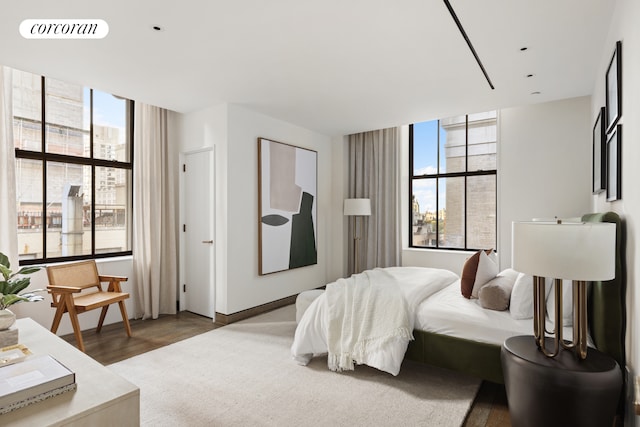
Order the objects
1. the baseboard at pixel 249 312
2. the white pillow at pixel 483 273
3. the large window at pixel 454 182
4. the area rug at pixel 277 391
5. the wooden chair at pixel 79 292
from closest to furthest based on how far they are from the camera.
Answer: the area rug at pixel 277 391 < the white pillow at pixel 483 273 < the wooden chair at pixel 79 292 < the baseboard at pixel 249 312 < the large window at pixel 454 182

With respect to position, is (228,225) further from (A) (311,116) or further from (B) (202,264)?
(A) (311,116)

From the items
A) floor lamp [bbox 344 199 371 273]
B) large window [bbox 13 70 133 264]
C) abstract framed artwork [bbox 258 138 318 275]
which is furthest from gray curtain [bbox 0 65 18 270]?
floor lamp [bbox 344 199 371 273]

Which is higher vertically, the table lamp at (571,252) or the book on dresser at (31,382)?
the table lamp at (571,252)

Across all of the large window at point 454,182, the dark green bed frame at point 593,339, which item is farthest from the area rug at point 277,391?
the large window at point 454,182

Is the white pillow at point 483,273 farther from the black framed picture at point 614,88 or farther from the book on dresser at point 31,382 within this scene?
the book on dresser at point 31,382

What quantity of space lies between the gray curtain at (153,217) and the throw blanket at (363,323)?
253 centimetres

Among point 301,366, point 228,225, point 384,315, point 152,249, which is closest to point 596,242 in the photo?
point 384,315

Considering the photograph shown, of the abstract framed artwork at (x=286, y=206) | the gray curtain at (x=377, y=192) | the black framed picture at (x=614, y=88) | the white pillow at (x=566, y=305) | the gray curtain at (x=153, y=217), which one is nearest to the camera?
the black framed picture at (x=614, y=88)

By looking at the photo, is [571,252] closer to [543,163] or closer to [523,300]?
[523,300]

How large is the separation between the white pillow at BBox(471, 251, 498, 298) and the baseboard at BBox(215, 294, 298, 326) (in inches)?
104

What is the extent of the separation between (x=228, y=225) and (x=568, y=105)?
431 centimetres

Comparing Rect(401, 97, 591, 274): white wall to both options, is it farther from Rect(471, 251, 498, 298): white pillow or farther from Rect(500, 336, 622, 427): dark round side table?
Rect(500, 336, 622, 427): dark round side table

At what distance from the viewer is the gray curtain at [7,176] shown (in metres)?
3.23

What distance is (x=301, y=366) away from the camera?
2922mm
